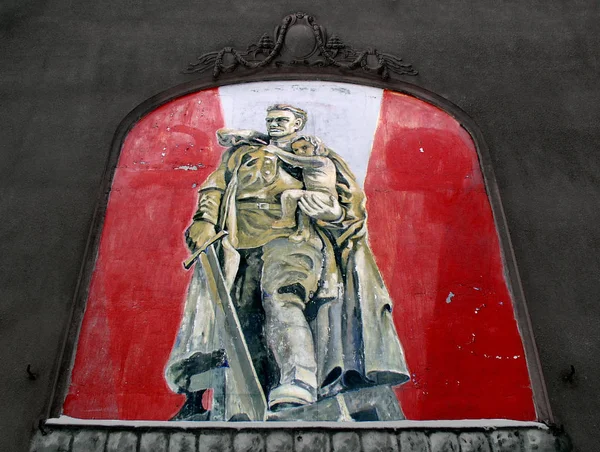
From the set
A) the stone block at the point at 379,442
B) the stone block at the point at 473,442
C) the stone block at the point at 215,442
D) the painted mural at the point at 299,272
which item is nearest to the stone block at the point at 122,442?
the painted mural at the point at 299,272

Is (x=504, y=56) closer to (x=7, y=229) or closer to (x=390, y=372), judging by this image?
(x=390, y=372)

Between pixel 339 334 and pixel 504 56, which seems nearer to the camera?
pixel 339 334

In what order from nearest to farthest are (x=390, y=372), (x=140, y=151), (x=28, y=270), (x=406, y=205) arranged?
(x=390, y=372) < (x=28, y=270) < (x=406, y=205) < (x=140, y=151)

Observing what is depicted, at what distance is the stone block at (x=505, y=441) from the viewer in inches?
199

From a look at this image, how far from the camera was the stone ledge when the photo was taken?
5.02m

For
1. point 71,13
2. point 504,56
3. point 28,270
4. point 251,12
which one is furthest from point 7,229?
point 504,56

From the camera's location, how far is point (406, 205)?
20.9 feet

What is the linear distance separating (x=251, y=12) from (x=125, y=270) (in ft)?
11.5

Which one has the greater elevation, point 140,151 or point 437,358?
point 140,151

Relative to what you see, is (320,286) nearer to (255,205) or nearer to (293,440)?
(255,205)

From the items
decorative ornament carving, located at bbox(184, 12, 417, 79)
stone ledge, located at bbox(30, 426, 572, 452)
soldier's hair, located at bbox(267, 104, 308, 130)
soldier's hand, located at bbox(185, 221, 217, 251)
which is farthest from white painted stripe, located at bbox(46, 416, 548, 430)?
decorative ornament carving, located at bbox(184, 12, 417, 79)

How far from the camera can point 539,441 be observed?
16.8 feet

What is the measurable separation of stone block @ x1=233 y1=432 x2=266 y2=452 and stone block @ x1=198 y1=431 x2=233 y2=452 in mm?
51

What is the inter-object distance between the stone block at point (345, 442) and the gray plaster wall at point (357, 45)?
64.0 inches
